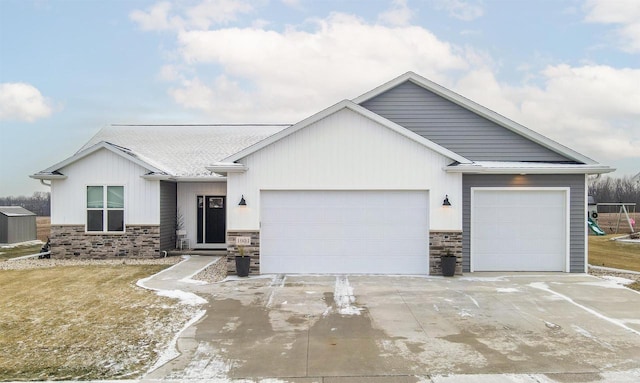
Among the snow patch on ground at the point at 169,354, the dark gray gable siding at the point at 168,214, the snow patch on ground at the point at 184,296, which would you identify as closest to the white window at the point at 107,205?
the dark gray gable siding at the point at 168,214

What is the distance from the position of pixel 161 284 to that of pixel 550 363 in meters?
8.28

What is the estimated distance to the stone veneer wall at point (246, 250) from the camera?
1205 centimetres

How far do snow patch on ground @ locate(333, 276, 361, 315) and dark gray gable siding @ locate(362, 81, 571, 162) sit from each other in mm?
5297

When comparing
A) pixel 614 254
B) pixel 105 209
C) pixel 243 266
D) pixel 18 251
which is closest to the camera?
pixel 243 266

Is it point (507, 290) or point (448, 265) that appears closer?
point (507, 290)

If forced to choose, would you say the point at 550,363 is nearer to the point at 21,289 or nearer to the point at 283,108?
the point at 21,289

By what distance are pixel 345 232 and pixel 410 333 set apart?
535cm

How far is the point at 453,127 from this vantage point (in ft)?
45.2

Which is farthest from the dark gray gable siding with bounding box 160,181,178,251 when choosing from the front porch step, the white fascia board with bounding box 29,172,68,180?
the white fascia board with bounding box 29,172,68,180

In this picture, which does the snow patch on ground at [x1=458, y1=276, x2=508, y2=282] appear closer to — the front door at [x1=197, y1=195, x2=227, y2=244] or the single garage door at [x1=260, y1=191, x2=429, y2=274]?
the single garage door at [x1=260, y1=191, x2=429, y2=274]

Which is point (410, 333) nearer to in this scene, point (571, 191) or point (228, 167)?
point (228, 167)

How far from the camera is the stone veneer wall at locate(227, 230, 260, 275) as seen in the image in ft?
39.5

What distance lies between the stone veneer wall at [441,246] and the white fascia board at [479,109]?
3.81 meters

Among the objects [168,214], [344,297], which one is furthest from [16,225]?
[344,297]
